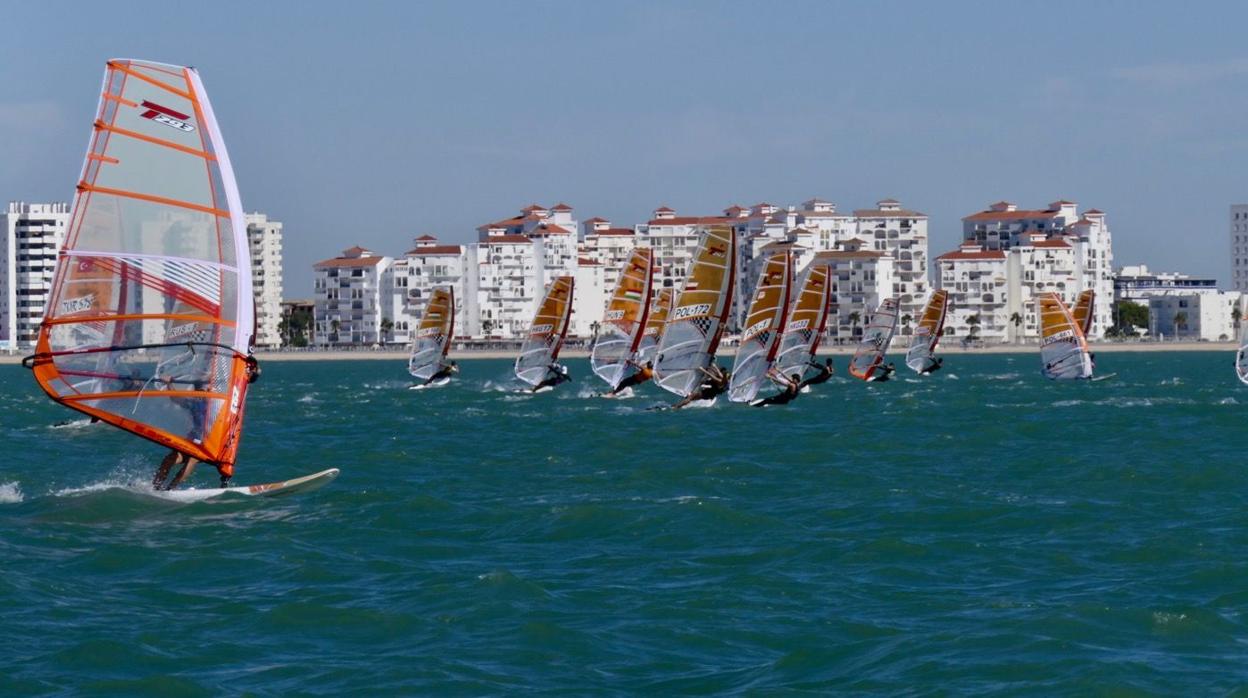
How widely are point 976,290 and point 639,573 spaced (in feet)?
517

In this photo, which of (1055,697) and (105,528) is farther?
(105,528)

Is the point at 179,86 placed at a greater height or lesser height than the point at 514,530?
greater

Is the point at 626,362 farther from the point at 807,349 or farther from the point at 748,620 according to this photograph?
the point at 748,620

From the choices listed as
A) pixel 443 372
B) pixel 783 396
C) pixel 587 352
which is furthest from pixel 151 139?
pixel 587 352

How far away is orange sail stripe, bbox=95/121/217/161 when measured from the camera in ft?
73.7

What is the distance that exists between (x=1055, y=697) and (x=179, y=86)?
1353 cm

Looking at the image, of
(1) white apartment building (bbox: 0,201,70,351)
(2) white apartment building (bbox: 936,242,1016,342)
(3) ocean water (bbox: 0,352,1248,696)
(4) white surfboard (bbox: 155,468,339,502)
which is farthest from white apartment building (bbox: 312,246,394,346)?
(4) white surfboard (bbox: 155,468,339,502)

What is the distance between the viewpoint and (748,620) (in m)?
17.2

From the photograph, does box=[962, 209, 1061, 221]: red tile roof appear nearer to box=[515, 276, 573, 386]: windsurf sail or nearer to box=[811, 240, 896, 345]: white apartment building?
box=[811, 240, 896, 345]: white apartment building

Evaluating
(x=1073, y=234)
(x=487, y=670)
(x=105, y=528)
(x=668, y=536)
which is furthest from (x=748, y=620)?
(x=1073, y=234)

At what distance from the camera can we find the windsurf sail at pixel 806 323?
194 ft

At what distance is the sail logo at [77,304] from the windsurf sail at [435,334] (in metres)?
50.3

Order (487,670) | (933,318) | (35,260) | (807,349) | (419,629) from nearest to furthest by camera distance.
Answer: (487,670) → (419,629) → (807,349) → (933,318) → (35,260)

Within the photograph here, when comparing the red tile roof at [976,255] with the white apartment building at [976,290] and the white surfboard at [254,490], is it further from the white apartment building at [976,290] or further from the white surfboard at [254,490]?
the white surfboard at [254,490]
